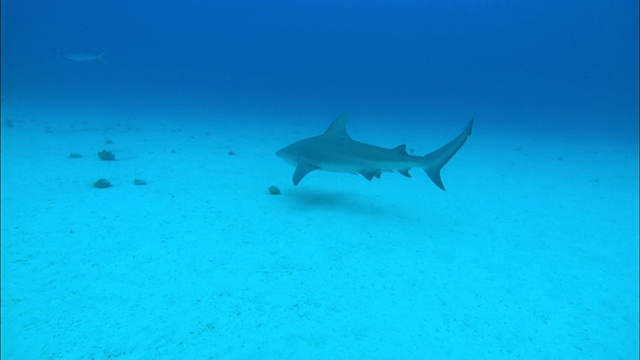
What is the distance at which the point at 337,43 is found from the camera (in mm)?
114438

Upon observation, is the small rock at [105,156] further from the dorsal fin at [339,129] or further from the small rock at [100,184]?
the dorsal fin at [339,129]

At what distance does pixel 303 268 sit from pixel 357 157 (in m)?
2.46

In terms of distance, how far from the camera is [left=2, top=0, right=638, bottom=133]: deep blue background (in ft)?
268

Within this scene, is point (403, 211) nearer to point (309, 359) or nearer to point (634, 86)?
point (309, 359)

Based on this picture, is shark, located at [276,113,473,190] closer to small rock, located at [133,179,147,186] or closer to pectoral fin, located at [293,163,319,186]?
pectoral fin, located at [293,163,319,186]

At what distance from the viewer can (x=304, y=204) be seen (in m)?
6.38

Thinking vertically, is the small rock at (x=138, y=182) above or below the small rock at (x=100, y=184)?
above

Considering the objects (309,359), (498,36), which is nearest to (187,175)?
(309,359)

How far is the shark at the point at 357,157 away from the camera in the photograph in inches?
215

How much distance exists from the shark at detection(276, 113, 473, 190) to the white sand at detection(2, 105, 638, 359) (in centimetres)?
79

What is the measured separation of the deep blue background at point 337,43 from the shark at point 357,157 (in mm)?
67532

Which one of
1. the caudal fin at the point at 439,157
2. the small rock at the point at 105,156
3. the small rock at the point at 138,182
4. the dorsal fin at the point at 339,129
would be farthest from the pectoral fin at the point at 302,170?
the small rock at the point at 105,156

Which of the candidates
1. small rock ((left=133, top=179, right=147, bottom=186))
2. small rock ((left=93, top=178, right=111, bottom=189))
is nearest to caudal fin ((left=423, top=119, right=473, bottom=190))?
small rock ((left=133, top=179, right=147, bottom=186))

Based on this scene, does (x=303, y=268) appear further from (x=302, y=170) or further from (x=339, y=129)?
(x=339, y=129)
